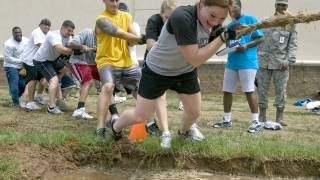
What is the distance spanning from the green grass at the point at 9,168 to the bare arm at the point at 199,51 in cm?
199

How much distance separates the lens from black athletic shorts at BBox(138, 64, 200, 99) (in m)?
5.60

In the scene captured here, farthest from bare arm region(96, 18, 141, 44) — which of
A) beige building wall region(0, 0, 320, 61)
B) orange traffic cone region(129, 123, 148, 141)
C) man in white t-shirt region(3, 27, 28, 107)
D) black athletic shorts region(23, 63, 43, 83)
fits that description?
beige building wall region(0, 0, 320, 61)

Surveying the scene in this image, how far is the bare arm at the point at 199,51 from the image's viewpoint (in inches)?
185

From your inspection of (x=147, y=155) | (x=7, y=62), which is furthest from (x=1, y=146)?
(x=7, y=62)

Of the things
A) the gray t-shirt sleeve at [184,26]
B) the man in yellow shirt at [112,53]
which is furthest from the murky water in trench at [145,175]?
the gray t-shirt sleeve at [184,26]

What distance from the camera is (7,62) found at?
11062 mm

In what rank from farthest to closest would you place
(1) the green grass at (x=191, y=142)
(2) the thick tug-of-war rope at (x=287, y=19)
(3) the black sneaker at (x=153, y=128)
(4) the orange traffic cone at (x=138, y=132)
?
1. (3) the black sneaker at (x=153, y=128)
2. (4) the orange traffic cone at (x=138, y=132)
3. (1) the green grass at (x=191, y=142)
4. (2) the thick tug-of-war rope at (x=287, y=19)

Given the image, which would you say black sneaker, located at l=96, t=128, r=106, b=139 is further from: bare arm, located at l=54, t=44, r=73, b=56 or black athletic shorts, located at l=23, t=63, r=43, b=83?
black athletic shorts, located at l=23, t=63, r=43, b=83

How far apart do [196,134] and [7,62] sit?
6.10m

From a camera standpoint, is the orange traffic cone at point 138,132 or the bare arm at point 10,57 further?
the bare arm at point 10,57

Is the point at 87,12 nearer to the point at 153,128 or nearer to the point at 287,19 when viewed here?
the point at 153,128

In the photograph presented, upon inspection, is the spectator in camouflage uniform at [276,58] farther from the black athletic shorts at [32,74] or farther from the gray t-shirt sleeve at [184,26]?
the black athletic shorts at [32,74]

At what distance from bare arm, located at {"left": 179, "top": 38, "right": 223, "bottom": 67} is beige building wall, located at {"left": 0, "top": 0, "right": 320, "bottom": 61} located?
9.42 meters

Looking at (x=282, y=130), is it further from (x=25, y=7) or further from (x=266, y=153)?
(x=25, y=7)
